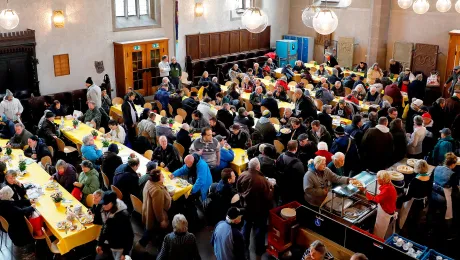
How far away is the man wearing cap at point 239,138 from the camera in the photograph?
10.4m

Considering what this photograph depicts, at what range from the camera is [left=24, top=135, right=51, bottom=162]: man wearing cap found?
10266 mm

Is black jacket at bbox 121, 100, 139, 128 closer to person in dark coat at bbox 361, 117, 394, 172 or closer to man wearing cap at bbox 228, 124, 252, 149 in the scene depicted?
man wearing cap at bbox 228, 124, 252, 149

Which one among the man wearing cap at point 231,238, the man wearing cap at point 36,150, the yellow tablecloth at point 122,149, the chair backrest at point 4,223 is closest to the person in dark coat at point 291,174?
the yellow tablecloth at point 122,149

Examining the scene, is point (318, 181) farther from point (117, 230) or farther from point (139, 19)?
point (139, 19)

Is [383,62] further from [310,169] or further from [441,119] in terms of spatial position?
[310,169]

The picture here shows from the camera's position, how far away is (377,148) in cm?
996

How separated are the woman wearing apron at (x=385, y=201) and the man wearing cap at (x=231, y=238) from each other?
258cm

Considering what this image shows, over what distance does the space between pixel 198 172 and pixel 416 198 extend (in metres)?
3.96

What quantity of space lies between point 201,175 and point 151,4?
11349mm

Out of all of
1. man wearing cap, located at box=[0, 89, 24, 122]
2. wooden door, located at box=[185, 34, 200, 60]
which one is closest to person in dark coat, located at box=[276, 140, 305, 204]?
man wearing cap, located at box=[0, 89, 24, 122]

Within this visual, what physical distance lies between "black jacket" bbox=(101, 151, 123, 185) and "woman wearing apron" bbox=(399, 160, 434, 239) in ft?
17.9

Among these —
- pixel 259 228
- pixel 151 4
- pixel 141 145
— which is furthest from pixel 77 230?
pixel 151 4

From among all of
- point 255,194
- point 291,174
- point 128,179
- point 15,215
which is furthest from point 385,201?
point 15,215

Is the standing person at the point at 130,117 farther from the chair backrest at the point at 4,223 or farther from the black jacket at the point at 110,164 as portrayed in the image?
the chair backrest at the point at 4,223
